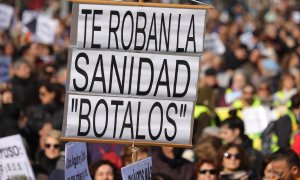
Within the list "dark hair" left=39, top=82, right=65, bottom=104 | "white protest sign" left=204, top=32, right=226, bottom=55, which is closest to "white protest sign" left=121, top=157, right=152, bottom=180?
"dark hair" left=39, top=82, right=65, bottom=104

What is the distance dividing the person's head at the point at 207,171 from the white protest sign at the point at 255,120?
4037 millimetres

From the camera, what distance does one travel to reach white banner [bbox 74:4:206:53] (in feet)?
30.2

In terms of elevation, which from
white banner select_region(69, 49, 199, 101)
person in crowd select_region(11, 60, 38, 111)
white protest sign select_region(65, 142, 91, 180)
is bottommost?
person in crowd select_region(11, 60, 38, 111)

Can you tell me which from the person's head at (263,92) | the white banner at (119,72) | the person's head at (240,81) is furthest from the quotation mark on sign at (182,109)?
the person's head at (240,81)

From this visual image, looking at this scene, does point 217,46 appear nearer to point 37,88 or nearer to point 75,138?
point 37,88

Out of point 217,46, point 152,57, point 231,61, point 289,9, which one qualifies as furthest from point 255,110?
point 289,9

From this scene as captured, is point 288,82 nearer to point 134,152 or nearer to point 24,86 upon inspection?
point 24,86

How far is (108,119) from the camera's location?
9.18m

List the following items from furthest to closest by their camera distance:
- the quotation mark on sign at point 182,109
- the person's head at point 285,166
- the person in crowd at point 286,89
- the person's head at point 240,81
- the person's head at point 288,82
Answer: the person's head at point 240,81
the person's head at point 288,82
the person in crowd at point 286,89
the person's head at point 285,166
the quotation mark on sign at point 182,109

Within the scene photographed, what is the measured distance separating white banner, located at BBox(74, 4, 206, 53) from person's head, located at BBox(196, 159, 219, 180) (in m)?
1.90

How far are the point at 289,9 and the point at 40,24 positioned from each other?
13.1 metres

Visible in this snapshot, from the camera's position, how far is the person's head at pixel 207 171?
35.6 ft

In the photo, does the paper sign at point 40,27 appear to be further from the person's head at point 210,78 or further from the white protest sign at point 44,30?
the person's head at point 210,78

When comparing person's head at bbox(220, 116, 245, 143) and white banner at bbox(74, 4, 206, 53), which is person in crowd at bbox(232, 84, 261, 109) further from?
white banner at bbox(74, 4, 206, 53)
